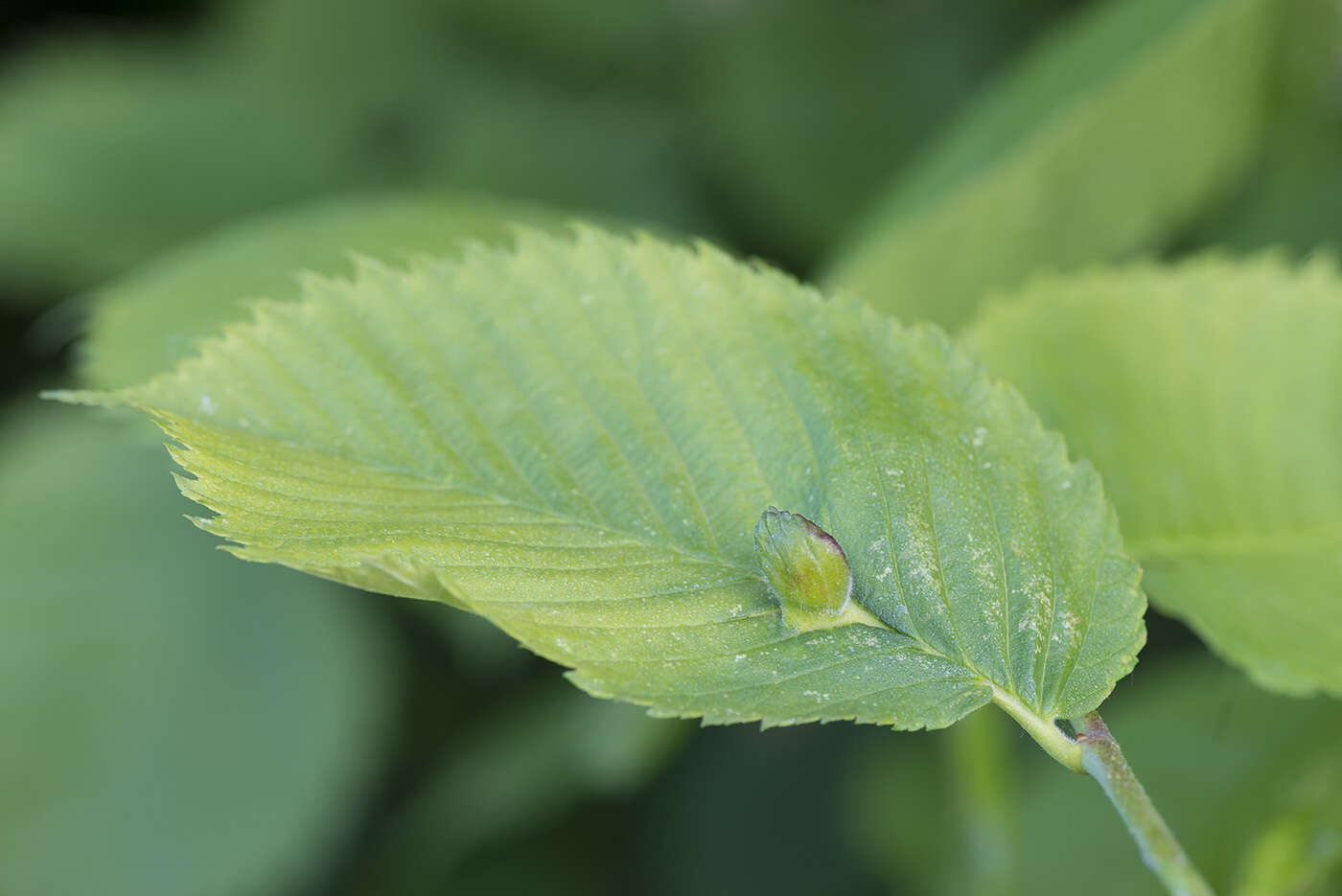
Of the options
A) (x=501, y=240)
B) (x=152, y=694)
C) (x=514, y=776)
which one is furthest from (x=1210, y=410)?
(x=152, y=694)

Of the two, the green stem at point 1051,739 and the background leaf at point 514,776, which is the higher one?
the green stem at point 1051,739

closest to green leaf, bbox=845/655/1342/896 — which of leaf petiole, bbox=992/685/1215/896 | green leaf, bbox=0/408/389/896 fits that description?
leaf petiole, bbox=992/685/1215/896

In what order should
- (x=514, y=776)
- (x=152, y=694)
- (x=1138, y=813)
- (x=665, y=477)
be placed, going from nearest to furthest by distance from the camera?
(x=1138, y=813)
(x=665, y=477)
(x=514, y=776)
(x=152, y=694)

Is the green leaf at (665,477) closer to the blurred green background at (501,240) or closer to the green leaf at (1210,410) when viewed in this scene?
the green leaf at (1210,410)

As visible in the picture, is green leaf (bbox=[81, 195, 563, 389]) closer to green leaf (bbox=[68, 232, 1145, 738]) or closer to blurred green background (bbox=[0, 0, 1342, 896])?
blurred green background (bbox=[0, 0, 1342, 896])

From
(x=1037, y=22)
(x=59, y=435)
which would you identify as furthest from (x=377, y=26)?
(x=1037, y=22)

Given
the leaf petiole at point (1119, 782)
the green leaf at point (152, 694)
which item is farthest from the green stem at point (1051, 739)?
the green leaf at point (152, 694)

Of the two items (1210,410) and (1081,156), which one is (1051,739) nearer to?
(1210,410)
